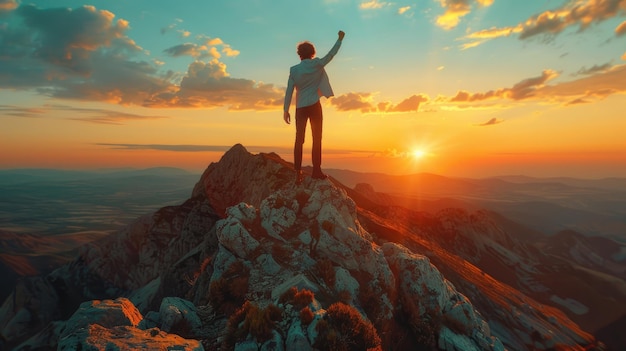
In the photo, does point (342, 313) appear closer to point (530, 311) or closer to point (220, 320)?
point (220, 320)

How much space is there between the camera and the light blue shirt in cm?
1404

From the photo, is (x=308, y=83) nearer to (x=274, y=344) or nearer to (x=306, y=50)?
(x=306, y=50)

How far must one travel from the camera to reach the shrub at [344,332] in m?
9.07

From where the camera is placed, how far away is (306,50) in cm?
1477

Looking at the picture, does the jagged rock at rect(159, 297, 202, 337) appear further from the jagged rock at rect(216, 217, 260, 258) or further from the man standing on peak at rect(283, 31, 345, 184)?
the man standing on peak at rect(283, 31, 345, 184)

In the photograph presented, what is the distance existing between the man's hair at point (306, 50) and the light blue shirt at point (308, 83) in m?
0.71

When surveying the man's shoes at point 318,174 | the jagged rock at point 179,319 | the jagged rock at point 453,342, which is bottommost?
the jagged rock at point 453,342

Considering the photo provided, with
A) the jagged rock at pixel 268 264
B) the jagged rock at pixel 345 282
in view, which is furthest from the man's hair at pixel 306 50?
the jagged rock at pixel 345 282

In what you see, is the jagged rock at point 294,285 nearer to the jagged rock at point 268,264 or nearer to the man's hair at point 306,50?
the jagged rock at point 268,264

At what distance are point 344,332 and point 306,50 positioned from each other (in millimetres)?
12386

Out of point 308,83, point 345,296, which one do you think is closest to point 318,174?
point 308,83

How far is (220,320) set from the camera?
12164 millimetres

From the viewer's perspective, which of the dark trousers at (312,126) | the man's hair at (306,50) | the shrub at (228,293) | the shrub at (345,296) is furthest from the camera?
the dark trousers at (312,126)

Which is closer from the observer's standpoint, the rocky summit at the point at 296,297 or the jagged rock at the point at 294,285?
the rocky summit at the point at 296,297
